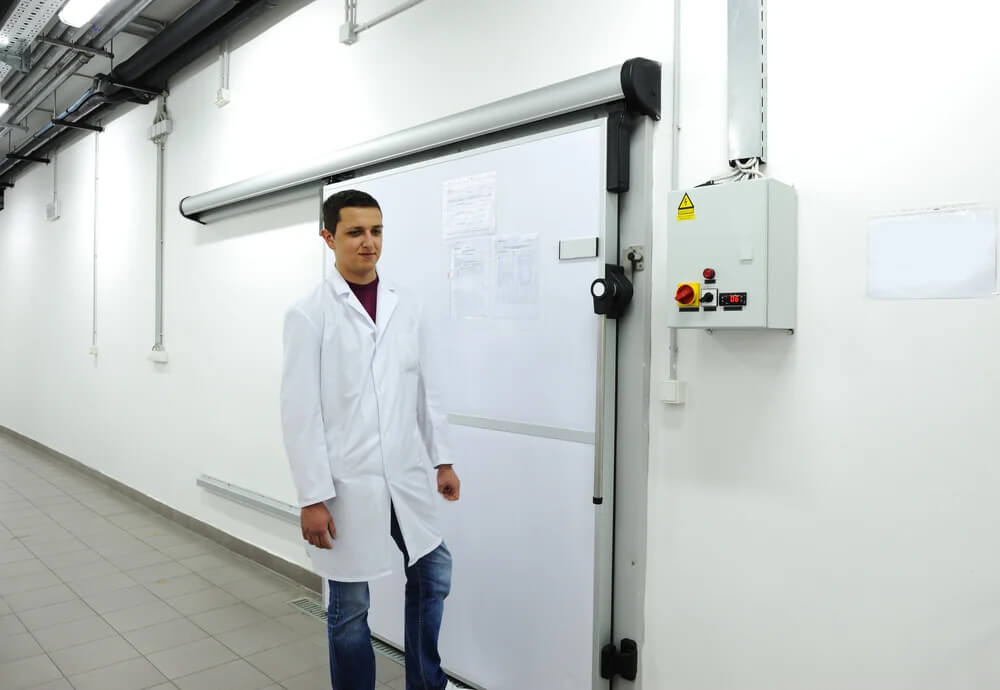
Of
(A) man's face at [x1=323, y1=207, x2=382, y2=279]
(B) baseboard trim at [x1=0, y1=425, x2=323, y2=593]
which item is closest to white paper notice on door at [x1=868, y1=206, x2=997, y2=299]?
(A) man's face at [x1=323, y1=207, x2=382, y2=279]

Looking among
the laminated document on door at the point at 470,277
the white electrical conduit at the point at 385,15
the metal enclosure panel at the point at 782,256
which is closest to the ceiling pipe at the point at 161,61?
the white electrical conduit at the point at 385,15

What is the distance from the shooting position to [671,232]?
1809mm

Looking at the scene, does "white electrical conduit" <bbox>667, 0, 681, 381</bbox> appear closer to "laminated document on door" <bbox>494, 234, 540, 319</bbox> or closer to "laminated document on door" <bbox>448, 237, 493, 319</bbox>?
"laminated document on door" <bbox>494, 234, 540, 319</bbox>

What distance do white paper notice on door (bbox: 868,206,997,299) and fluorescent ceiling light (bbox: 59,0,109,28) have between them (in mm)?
3644

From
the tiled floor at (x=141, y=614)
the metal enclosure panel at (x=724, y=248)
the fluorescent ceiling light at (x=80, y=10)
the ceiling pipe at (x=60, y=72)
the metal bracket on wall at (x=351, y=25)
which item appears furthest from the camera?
the ceiling pipe at (x=60, y=72)

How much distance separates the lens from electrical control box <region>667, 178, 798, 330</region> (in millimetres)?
1654

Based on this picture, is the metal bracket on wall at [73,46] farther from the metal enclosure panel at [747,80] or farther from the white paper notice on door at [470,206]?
the metal enclosure panel at [747,80]

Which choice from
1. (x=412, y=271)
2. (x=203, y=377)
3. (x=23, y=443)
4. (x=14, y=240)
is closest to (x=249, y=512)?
(x=203, y=377)

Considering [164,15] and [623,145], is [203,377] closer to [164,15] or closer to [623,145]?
[164,15]

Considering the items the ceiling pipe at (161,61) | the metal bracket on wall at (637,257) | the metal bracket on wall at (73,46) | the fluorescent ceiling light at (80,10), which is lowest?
the metal bracket on wall at (637,257)

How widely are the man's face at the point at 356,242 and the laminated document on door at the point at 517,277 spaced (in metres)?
0.47

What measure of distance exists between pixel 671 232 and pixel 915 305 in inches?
23.2

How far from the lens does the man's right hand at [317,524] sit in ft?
6.24

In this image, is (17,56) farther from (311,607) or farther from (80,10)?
→ (311,607)
